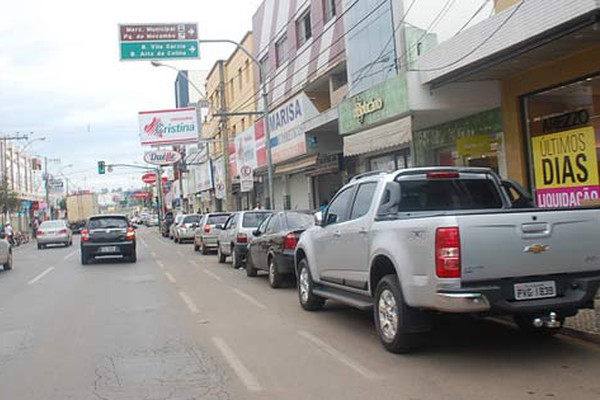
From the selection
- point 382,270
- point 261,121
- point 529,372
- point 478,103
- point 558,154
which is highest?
point 261,121

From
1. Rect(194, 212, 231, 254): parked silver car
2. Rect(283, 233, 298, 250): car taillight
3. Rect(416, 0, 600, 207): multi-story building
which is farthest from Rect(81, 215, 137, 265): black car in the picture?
Rect(416, 0, 600, 207): multi-story building

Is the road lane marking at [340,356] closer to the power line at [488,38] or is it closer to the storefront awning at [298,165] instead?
the power line at [488,38]

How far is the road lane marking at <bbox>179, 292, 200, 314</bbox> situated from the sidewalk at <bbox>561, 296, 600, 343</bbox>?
18.5 ft

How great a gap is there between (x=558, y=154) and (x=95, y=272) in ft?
41.5

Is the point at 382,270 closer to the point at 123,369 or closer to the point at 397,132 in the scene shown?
the point at 123,369

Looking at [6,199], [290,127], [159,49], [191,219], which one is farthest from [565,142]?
[6,199]

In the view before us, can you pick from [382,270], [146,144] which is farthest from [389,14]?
[146,144]

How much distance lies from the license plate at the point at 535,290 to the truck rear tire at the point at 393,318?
1064 millimetres

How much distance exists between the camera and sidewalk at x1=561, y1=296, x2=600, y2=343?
7.76 meters

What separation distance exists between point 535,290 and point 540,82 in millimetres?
8027

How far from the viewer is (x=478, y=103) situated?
15.3m

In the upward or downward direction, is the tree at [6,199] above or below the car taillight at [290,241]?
above

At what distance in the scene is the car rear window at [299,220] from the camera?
14.0 m

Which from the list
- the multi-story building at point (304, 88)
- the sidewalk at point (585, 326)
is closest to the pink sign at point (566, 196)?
the sidewalk at point (585, 326)
